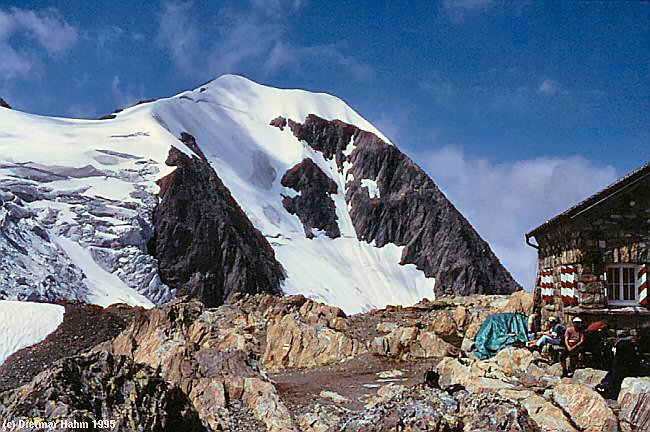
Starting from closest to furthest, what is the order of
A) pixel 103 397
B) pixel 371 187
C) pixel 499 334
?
pixel 103 397 → pixel 499 334 → pixel 371 187

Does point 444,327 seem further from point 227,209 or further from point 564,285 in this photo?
point 227,209

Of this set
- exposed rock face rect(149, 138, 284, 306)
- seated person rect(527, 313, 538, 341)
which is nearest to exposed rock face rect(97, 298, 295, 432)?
seated person rect(527, 313, 538, 341)

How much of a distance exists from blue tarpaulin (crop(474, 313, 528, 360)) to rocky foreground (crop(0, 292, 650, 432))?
0.72 meters

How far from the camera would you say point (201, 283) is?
70.4m

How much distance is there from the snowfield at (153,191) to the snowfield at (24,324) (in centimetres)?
1716

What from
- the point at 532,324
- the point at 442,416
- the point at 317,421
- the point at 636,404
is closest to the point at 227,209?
the point at 532,324

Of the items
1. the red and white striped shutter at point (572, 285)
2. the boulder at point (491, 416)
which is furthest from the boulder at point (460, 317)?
the boulder at point (491, 416)

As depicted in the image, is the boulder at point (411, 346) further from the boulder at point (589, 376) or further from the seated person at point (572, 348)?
the boulder at point (589, 376)

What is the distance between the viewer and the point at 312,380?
62.4 ft

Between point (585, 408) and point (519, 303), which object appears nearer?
point (585, 408)

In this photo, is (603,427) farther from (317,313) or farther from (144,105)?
(144,105)

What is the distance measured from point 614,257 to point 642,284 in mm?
1034

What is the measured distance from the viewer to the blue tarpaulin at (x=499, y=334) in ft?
63.5

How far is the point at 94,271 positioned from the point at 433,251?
198 ft
